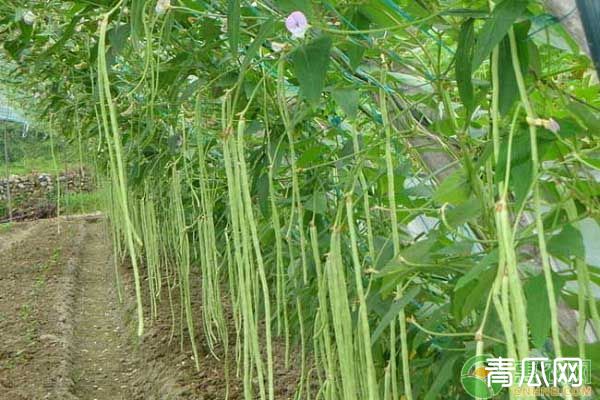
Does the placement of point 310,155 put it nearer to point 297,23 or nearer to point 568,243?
point 297,23

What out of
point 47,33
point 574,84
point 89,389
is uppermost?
point 47,33

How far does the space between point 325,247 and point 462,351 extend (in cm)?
44

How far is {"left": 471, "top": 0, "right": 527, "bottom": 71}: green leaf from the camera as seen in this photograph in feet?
1.64

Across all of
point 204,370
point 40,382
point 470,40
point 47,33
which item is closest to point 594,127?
point 470,40

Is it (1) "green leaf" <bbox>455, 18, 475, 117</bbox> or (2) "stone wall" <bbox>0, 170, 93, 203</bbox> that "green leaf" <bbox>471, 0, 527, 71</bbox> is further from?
(2) "stone wall" <bbox>0, 170, 93, 203</bbox>

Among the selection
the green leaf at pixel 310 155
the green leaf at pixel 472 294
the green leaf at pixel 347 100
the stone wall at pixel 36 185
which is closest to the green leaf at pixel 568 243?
the green leaf at pixel 472 294

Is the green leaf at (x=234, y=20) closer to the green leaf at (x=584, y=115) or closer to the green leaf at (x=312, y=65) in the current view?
the green leaf at (x=312, y=65)

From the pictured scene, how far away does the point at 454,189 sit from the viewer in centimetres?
75

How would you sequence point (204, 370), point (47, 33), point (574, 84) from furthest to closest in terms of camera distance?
point (204, 370) < point (47, 33) < point (574, 84)

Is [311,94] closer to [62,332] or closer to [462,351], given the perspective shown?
[462,351]

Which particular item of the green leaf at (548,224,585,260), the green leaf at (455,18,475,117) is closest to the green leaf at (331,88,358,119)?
the green leaf at (455,18,475,117)

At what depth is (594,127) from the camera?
59 centimetres

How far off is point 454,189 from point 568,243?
9.4 inches

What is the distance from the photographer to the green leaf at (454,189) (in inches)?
29.3
